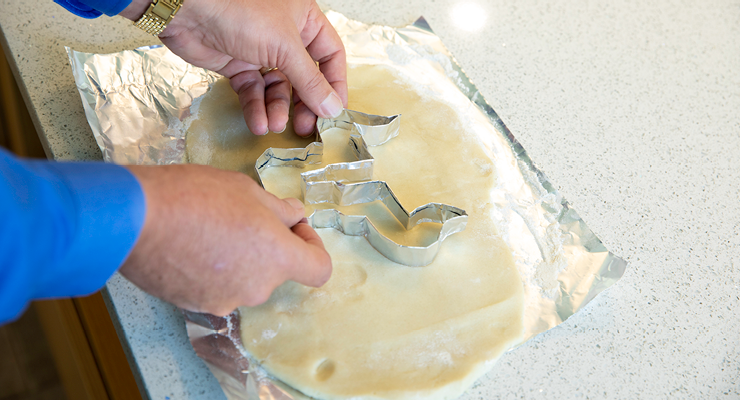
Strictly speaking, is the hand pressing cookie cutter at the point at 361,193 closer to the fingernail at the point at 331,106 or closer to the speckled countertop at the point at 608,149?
the fingernail at the point at 331,106

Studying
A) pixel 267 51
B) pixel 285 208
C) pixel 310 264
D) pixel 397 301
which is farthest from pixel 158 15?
pixel 397 301

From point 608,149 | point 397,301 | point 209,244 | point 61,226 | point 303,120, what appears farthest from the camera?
point 608,149

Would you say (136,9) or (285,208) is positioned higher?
(136,9)

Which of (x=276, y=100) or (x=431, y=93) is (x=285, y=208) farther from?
(x=431, y=93)

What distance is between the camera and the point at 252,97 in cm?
104

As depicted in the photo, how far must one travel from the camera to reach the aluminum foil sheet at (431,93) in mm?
771

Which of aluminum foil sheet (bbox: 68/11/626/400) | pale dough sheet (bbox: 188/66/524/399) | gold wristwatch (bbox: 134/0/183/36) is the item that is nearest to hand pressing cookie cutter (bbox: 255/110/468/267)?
pale dough sheet (bbox: 188/66/524/399)

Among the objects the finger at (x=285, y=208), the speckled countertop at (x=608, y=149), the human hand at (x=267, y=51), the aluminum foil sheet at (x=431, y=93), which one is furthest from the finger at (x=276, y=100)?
the speckled countertop at (x=608, y=149)

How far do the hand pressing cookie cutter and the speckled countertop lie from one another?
0.83ft

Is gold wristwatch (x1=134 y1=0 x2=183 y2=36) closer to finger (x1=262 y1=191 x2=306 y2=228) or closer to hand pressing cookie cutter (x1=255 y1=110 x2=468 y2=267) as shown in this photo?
hand pressing cookie cutter (x1=255 y1=110 x2=468 y2=267)

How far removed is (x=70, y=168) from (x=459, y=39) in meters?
1.10

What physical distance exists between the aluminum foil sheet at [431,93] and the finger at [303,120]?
9.3 inches

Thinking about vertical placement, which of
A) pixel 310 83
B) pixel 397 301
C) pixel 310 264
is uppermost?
pixel 310 83

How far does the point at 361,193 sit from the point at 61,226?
0.53 meters
